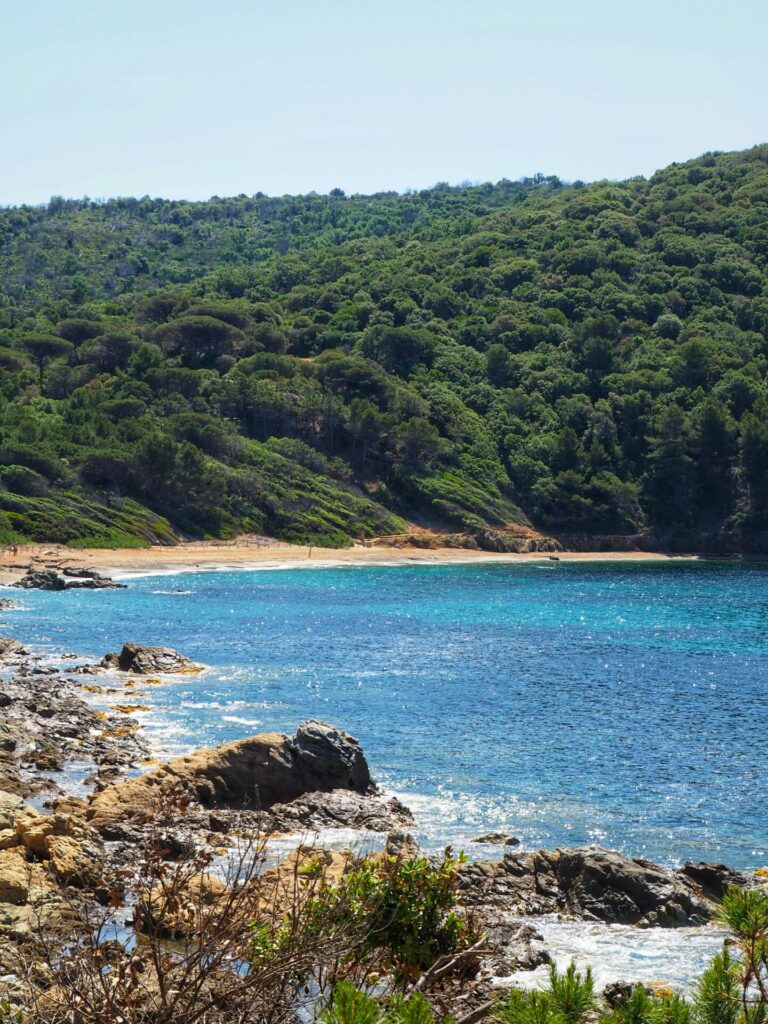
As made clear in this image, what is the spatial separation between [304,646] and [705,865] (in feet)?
102

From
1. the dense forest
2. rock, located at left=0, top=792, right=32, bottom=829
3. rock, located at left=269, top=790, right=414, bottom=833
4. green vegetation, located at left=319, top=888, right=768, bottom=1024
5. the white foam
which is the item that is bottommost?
the white foam

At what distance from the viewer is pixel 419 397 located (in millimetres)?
118438

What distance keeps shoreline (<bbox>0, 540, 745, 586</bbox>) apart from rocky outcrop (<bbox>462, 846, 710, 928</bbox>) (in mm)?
58923

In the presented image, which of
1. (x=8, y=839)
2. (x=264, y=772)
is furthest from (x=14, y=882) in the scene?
(x=264, y=772)

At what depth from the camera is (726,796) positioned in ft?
82.9

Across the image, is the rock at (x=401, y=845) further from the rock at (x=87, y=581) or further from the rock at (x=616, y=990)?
the rock at (x=87, y=581)

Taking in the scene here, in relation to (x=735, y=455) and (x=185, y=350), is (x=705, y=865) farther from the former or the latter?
(x=185, y=350)

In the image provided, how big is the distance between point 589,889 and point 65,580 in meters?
59.0

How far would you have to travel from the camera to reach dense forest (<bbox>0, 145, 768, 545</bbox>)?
97312 mm

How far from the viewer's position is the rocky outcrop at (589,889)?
17781 millimetres

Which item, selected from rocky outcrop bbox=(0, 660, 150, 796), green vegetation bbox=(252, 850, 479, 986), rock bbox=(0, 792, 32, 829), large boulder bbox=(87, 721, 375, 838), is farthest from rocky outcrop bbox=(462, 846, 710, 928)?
rocky outcrop bbox=(0, 660, 150, 796)

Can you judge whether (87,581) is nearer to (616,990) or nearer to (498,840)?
(498,840)

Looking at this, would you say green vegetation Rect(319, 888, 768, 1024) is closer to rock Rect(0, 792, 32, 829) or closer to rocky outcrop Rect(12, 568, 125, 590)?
rock Rect(0, 792, 32, 829)

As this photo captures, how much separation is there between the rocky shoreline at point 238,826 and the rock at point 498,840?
1.2 inches
